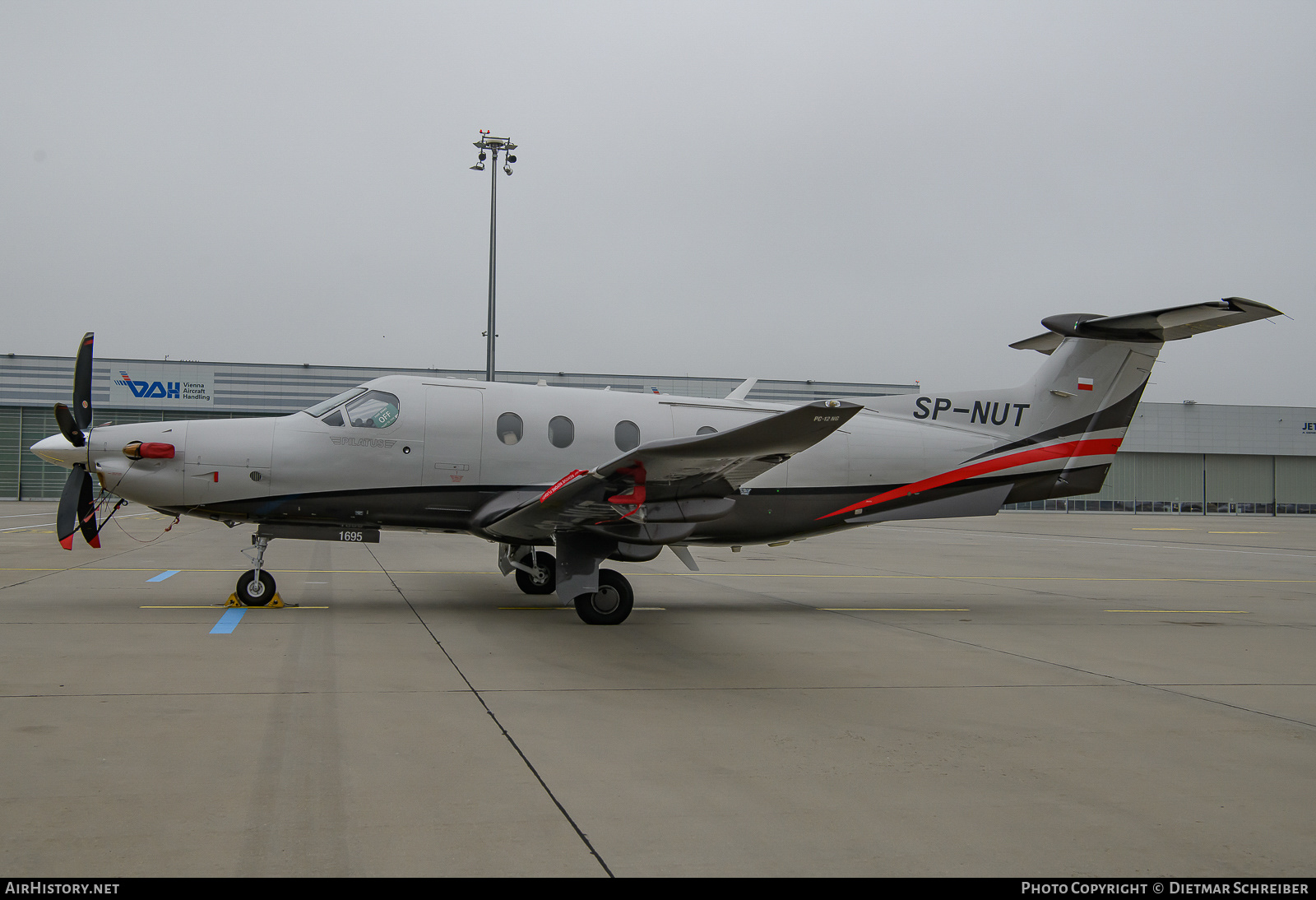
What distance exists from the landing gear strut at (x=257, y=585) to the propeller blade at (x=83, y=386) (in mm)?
2424

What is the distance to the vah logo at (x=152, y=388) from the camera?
47.5 meters

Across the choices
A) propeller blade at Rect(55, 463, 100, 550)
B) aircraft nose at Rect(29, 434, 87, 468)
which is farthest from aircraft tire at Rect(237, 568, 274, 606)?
aircraft nose at Rect(29, 434, 87, 468)

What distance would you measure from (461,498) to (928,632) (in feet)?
19.5

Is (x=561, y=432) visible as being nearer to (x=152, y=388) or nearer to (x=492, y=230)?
(x=492, y=230)

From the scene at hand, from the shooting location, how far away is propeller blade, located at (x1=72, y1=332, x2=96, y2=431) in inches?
415

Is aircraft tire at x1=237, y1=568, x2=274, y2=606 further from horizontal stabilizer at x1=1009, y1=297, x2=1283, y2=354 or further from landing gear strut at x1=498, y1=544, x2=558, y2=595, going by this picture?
horizontal stabilizer at x1=1009, y1=297, x2=1283, y2=354

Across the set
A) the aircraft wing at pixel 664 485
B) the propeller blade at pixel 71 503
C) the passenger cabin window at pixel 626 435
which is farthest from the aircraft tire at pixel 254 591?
the passenger cabin window at pixel 626 435

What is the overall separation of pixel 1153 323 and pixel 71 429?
13.8 metres

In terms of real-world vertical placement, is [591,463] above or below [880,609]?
above

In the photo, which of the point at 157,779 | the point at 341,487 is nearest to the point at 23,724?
the point at 157,779

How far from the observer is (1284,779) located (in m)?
5.07

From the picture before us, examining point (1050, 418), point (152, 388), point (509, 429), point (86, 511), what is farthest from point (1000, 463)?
point (152, 388)

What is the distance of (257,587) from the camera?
10844 millimetres
